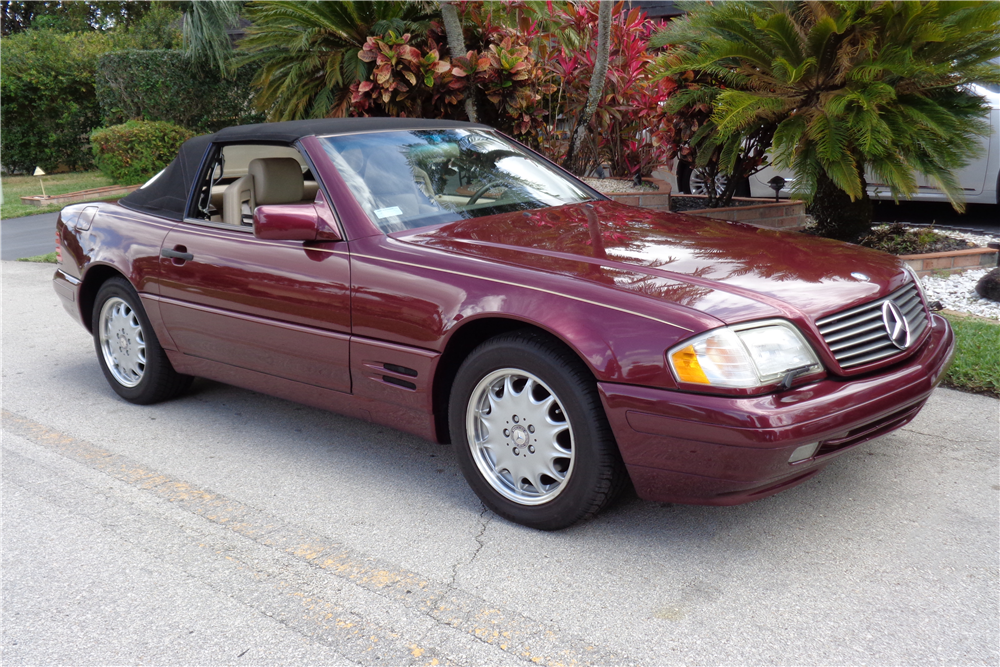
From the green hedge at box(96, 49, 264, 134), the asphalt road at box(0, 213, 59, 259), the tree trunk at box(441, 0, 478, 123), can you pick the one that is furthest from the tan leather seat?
the green hedge at box(96, 49, 264, 134)

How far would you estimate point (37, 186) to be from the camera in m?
17.8

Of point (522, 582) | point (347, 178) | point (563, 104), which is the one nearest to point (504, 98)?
point (563, 104)

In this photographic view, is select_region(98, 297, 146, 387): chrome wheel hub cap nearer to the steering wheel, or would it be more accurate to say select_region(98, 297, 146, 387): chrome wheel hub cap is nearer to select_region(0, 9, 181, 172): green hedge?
the steering wheel

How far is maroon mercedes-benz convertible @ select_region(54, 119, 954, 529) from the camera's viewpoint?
9.04 feet

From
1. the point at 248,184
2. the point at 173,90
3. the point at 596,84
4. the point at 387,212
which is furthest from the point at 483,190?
the point at 173,90

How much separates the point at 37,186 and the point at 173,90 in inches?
161

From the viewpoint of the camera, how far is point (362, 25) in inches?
343

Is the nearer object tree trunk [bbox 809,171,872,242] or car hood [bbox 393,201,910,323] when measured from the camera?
car hood [bbox 393,201,910,323]

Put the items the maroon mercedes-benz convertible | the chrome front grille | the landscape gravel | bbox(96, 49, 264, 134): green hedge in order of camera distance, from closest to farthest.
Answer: the maroon mercedes-benz convertible → the chrome front grille → the landscape gravel → bbox(96, 49, 264, 134): green hedge

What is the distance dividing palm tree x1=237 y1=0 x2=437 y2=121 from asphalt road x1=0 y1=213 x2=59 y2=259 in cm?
367

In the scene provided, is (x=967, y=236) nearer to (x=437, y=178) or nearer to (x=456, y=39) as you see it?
(x=456, y=39)

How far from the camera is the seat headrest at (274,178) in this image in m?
4.36

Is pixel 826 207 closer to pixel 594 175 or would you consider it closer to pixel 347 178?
pixel 594 175

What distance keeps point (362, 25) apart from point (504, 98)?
194 centimetres
